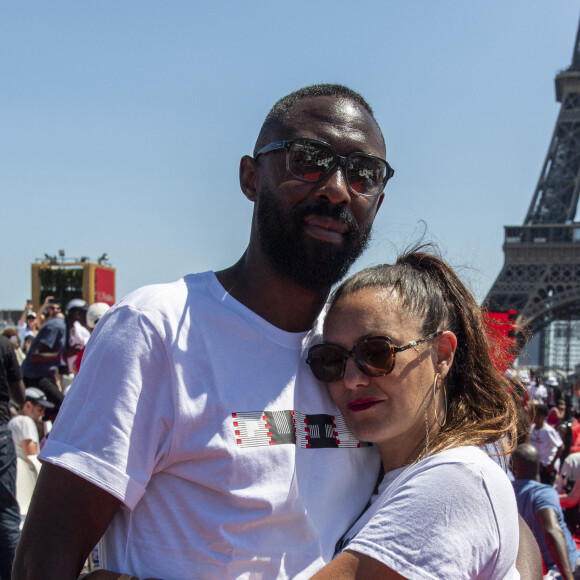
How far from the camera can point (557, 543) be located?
5.07m

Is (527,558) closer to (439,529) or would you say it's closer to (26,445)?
(439,529)

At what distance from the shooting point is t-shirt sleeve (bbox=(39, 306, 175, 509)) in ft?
5.40

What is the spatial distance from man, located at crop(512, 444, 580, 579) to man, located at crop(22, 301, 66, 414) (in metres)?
4.76

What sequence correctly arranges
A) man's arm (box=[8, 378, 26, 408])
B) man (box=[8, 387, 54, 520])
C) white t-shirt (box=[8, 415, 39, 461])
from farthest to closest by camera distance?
white t-shirt (box=[8, 415, 39, 461])
man (box=[8, 387, 54, 520])
man's arm (box=[8, 378, 26, 408])

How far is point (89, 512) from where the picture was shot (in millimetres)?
1646

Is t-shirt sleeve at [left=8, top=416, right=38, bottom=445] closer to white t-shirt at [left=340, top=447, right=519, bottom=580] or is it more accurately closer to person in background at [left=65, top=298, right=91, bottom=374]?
person in background at [left=65, top=298, right=91, bottom=374]

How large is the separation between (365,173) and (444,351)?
0.57 m

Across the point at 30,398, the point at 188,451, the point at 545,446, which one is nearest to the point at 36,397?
the point at 30,398

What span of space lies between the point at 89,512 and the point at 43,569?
0.15 m

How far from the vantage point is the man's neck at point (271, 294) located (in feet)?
6.82

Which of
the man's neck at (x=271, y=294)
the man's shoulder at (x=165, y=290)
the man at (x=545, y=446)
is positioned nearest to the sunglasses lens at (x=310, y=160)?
the man's neck at (x=271, y=294)

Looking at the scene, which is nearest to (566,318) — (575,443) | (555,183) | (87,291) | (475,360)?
(555,183)

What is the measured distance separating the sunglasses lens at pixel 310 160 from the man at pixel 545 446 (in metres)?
8.17

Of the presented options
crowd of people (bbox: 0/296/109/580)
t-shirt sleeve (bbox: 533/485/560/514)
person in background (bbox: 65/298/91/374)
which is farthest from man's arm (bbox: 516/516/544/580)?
person in background (bbox: 65/298/91/374)
